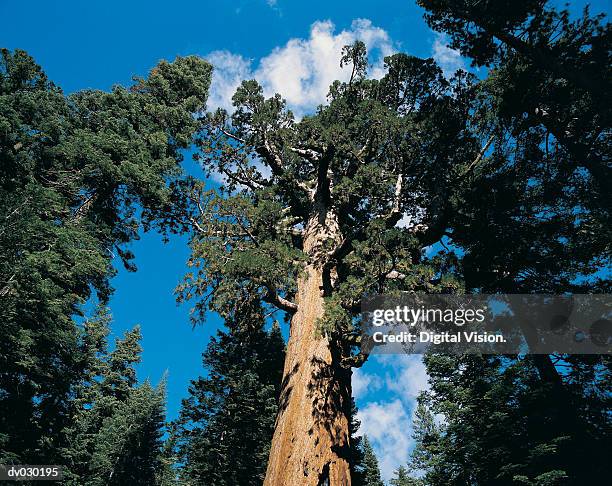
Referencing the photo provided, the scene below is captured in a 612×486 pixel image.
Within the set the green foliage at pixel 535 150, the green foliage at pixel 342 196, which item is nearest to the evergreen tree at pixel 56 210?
the green foliage at pixel 342 196

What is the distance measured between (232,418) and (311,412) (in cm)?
1239

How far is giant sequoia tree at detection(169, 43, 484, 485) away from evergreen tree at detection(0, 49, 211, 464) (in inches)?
155

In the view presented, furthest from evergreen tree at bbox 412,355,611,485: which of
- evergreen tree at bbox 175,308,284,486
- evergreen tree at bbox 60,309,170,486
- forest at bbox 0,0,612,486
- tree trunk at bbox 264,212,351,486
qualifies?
evergreen tree at bbox 60,309,170,486

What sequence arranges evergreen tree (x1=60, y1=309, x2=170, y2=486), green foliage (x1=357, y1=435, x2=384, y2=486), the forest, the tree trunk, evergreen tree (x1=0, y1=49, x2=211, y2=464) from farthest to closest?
green foliage (x1=357, y1=435, x2=384, y2=486), evergreen tree (x1=60, y1=309, x2=170, y2=486), evergreen tree (x1=0, y1=49, x2=211, y2=464), the forest, the tree trunk

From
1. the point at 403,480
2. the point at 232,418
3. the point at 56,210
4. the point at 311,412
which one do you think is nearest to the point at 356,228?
the point at 311,412

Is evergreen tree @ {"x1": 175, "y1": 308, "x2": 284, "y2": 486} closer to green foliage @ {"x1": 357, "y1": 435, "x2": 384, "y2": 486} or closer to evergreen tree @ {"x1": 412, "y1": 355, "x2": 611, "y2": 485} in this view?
evergreen tree @ {"x1": 412, "y1": 355, "x2": 611, "y2": 485}

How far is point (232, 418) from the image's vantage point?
16.1 m

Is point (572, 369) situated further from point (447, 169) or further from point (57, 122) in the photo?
point (57, 122)

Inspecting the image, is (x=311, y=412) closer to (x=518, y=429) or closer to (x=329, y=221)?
(x=329, y=221)

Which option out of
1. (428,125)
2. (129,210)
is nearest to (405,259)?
(428,125)

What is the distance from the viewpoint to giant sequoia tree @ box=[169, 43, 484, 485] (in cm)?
561

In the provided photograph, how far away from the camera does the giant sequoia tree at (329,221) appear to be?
561 cm

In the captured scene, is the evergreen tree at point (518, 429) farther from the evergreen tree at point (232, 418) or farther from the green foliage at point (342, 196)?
the evergreen tree at point (232, 418)

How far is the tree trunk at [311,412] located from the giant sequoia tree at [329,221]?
2 centimetres
